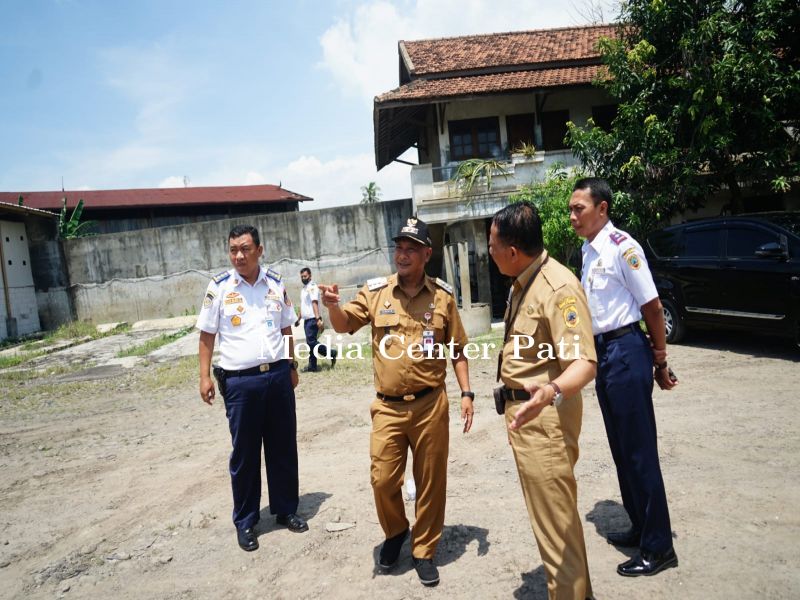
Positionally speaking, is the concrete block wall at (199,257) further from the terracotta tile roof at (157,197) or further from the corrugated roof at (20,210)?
the terracotta tile roof at (157,197)

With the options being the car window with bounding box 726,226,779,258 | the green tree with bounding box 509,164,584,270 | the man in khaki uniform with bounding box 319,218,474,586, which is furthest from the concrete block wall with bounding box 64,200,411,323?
the man in khaki uniform with bounding box 319,218,474,586

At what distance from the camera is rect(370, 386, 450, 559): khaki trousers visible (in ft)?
9.18

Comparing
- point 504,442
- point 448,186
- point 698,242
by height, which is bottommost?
point 504,442

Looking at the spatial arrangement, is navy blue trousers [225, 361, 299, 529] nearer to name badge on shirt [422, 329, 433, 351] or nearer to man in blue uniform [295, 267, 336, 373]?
name badge on shirt [422, 329, 433, 351]

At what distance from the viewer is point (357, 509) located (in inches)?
144

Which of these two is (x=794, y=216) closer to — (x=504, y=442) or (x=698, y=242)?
(x=698, y=242)

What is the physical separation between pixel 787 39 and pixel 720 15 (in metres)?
1.43

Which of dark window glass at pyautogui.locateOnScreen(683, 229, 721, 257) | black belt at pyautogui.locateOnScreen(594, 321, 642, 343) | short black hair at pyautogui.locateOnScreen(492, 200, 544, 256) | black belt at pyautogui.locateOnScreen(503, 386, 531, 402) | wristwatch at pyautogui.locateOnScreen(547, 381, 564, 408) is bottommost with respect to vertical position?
black belt at pyautogui.locateOnScreen(503, 386, 531, 402)

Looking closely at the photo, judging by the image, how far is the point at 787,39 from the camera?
9055mm

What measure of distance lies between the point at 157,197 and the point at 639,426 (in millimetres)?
26645

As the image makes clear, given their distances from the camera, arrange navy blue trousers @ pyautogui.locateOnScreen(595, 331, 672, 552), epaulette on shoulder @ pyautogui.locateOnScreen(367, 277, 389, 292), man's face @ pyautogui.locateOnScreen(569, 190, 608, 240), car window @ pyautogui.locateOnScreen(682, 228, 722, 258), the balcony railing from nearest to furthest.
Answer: navy blue trousers @ pyautogui.locateOnScreen(595, 331, 672, 552)
man's face @ pyautogui.locateOnScreen(569, 190, 608, 240)
epaulette on shoulder @ pyautogui.locateOnScreen(367, 277, 389, 292)
car window @ pyautogui.locateOnScreen(682, 228, 722, 258)
the balcony railing

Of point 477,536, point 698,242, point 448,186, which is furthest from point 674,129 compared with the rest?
point 477,536

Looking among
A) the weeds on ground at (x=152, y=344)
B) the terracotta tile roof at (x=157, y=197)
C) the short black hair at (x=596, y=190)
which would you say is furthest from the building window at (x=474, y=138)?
the terracotta tile roof at (x=157, y=197)

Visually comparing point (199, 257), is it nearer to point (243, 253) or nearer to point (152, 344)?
point (152, 344)
